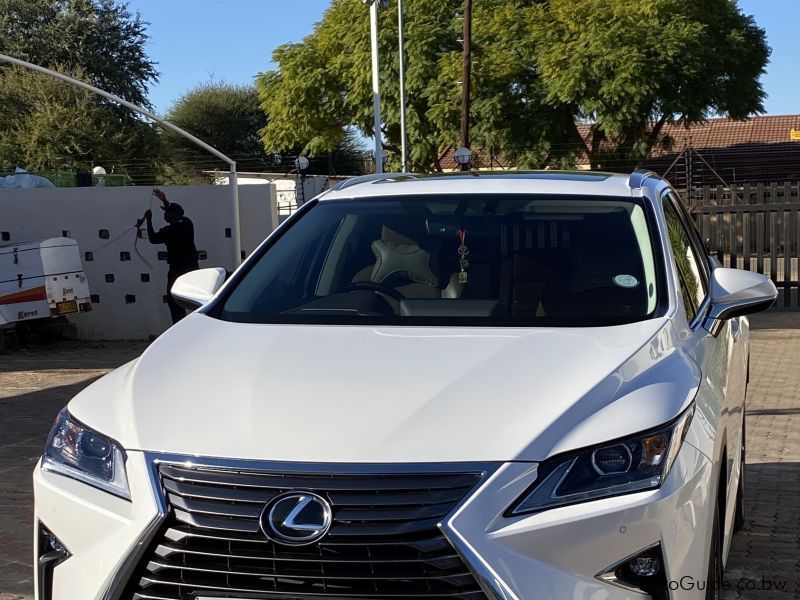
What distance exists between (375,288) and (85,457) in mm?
1463

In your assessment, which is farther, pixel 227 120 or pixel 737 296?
pixel 227 120

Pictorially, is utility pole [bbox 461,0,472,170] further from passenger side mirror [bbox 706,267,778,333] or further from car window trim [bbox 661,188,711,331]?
passenger side mirror [bbox 706,267,778,333]

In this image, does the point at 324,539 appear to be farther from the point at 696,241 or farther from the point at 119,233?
the point at 119,233

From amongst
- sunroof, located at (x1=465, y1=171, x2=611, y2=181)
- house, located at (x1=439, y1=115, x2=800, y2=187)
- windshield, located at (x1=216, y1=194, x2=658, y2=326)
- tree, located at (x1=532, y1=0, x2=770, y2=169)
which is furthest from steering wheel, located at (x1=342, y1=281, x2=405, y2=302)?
tree, located at (x1=532, y1=0, x2=770, y2=169)

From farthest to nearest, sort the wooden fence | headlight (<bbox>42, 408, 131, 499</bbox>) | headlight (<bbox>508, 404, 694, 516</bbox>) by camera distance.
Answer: the wooden fence, headlight (<bbox>42, 408, 131, 499</bbox>), headlight (<bbox>508, 404, 694, 516</bbox>)

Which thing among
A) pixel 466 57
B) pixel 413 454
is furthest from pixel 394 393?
pixel 466 57

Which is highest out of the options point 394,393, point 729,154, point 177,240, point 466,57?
point 466,57

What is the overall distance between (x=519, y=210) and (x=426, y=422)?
1749 mm

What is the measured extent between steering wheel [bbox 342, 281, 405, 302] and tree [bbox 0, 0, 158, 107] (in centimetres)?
4909

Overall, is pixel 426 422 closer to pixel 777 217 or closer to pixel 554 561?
pixel 554 561

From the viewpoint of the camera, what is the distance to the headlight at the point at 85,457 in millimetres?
3141

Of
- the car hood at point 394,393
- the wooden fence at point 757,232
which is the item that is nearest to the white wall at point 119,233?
the wooden fence at point 757,232

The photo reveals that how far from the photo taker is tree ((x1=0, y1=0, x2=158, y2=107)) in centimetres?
5162

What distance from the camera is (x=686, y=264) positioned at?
467cm
